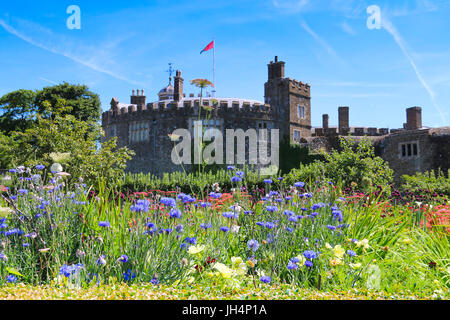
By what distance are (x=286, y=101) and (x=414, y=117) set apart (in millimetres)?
9700

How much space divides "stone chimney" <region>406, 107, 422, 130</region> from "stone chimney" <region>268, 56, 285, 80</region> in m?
10.2

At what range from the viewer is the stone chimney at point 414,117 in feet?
93.1

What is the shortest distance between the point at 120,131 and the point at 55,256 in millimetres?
28974

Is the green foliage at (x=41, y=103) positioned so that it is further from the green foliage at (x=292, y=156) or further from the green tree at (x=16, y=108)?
the green foliage at (x=292, y=156)

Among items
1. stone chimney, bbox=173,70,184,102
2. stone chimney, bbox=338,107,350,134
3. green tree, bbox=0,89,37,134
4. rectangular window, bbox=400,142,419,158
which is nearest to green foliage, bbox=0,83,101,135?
green tree, bbox=0,89,37,134

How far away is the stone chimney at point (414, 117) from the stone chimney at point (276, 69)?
401 inches

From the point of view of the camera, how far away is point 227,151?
27922 millimetres

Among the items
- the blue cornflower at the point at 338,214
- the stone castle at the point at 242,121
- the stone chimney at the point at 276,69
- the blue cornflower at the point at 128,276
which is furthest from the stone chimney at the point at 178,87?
the blue cornflower at the point at 128,276

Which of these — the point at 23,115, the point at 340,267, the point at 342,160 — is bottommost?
the point at 340,267

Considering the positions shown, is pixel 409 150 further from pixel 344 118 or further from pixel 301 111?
pixel 301 111

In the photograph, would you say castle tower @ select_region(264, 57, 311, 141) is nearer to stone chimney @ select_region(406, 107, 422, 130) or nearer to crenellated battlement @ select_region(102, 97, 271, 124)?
crenellated battlement @ select_region(102, 97, 271, 124)

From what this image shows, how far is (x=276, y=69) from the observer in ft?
101
